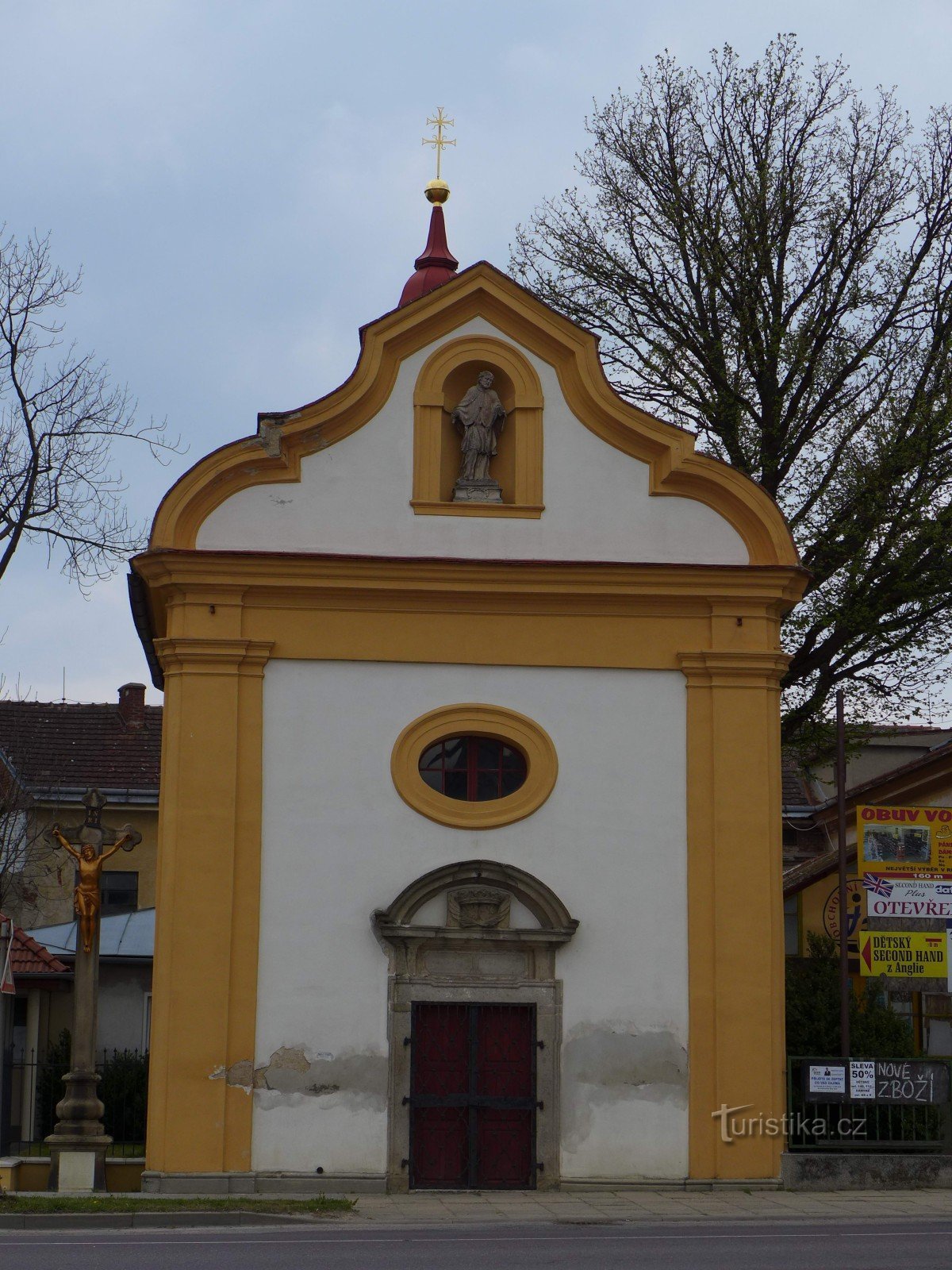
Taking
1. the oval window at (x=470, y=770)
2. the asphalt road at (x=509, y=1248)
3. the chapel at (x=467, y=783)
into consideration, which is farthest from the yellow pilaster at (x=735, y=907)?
the asphalt road at (x=509, y=1248)

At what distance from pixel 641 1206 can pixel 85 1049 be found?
561 centimetres

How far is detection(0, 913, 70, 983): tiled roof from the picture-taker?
23.4m

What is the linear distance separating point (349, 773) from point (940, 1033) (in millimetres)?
9124

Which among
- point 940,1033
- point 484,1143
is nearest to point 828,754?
point 940,1033

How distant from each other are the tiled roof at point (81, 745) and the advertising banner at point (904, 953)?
17.0m

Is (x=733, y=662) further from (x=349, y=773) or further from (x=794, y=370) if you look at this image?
(x=794, y=370)

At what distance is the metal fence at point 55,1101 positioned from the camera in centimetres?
1891

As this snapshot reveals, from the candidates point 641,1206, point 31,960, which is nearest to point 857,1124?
point 641,1206

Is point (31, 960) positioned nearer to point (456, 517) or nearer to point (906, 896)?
point (456, 517)

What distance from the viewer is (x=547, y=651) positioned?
17297 mm

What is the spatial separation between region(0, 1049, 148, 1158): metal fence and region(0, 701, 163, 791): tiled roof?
7.71 m

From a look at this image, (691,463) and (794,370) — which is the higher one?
(794,370)

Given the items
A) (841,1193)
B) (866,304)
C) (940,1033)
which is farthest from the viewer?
(866,304)

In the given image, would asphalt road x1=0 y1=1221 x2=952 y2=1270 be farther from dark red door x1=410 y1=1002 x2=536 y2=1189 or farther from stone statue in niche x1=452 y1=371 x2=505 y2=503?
stone statue in niche x1=452 y1=371 x2=505 y2=503
